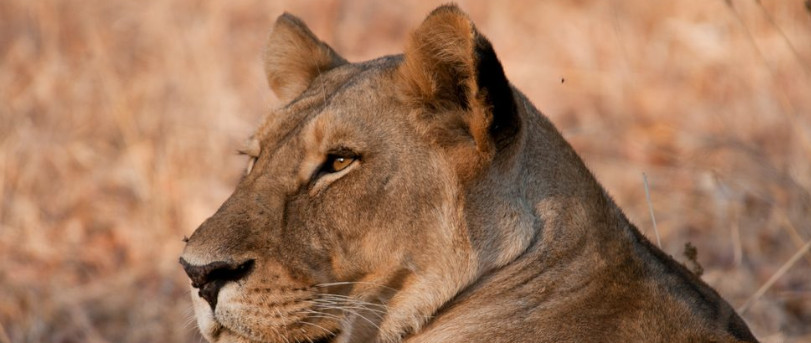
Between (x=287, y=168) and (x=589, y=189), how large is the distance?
0.91 metres

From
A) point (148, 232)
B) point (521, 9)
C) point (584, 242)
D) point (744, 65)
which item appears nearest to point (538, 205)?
point (584, 242)

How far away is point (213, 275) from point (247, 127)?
4.86 m

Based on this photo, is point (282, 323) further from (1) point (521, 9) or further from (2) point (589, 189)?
(1) point (521, 9)

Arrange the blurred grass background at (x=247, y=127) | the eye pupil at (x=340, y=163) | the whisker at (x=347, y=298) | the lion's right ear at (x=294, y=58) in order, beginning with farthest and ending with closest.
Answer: the blurred grass background at (x=247, y=127), the lion's right ear at (x=294, y=58), the eye pupil at (x=340, y=163), the whisker at (x=347, y=298)

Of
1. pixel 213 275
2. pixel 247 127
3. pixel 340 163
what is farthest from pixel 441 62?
pixel 247 127

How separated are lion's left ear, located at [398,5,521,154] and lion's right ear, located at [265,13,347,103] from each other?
754 mm

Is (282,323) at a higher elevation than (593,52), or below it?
below

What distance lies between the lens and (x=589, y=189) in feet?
11.7

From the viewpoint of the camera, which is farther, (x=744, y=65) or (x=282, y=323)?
(x=744, y=65)

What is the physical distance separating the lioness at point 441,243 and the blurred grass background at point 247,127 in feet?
4.17

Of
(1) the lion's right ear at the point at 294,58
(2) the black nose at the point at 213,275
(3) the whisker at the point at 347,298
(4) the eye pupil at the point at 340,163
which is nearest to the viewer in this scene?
(2) the black nose at the point at 213,275

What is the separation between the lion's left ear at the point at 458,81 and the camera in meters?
3.30

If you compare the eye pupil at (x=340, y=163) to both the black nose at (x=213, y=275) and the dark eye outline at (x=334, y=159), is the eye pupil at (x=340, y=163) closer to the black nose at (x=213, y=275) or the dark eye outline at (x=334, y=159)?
the dark eye outline at (x=334, y=159)

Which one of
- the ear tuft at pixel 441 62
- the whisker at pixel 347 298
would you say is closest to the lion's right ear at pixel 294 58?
the ear tuft at pixel 441 62
